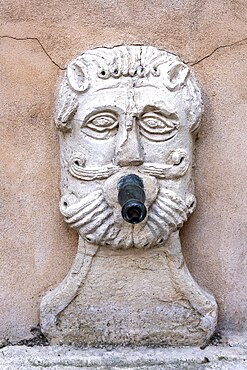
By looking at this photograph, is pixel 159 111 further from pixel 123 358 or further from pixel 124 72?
pixel 123 358

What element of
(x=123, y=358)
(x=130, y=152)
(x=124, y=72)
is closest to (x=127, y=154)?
(x=130, y=152)

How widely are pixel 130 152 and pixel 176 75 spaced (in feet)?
0.81

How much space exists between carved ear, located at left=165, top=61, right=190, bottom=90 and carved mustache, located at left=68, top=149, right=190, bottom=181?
169mm

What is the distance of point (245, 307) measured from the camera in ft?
6.01

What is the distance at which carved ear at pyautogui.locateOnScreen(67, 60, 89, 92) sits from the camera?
1.66 metres

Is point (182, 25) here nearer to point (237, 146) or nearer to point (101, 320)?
point (237, 146)

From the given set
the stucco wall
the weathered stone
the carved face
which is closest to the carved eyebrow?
the carved face

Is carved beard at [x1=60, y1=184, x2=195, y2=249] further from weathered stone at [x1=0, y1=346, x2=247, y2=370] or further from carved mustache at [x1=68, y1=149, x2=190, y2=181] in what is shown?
weathered stone at [x1=0, y1=346, x2=247, y2=370]

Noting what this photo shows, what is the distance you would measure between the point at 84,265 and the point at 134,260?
13 cm

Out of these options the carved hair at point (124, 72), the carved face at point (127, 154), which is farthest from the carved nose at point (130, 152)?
the carved hair at point (124, 72)

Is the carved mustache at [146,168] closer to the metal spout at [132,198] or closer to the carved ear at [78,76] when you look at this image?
the metal spout at [132,198]

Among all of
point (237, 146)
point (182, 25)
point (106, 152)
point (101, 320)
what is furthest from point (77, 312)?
point (182, 25)

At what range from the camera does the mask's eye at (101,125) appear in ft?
5.43

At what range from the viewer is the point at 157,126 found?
1665 millimetres
